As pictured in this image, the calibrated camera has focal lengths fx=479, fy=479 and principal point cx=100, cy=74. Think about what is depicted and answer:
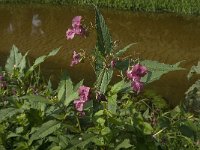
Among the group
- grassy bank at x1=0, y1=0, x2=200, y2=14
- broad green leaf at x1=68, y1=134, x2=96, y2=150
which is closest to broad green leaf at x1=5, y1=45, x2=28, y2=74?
broad green leaf at x1=68, y1=134, x2=96, y2=150

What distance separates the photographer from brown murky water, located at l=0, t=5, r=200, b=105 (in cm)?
632

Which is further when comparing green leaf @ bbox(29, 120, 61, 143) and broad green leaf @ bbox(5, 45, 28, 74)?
broad green leaf @ bbox(5, 45, 28, 74)

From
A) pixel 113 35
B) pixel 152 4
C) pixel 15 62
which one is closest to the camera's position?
pixel 15 62

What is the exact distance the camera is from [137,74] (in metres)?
1.55

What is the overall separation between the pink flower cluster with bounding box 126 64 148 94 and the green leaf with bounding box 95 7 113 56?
20cm

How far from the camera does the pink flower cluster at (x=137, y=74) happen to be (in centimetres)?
155

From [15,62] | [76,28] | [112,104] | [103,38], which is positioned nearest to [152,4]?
[15,62]

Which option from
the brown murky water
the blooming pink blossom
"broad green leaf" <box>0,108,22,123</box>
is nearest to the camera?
the blooming pink blossom

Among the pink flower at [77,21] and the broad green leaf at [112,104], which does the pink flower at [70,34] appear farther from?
the broad green leaf at [112,104]

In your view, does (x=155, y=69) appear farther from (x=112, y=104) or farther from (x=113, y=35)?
(x=113, y=35)

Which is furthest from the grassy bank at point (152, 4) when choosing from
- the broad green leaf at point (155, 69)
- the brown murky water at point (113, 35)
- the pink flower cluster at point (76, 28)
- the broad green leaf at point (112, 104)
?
the broad green leaf at point (112, 104)

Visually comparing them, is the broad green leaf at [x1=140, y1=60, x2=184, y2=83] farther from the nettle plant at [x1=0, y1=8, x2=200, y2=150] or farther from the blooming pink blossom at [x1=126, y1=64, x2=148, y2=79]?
the blooming pink blossom at [x1=126, y1=64, x2=148, y2=79]

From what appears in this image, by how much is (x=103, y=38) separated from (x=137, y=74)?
0.26 metres

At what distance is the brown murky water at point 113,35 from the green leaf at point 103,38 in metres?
3.98
